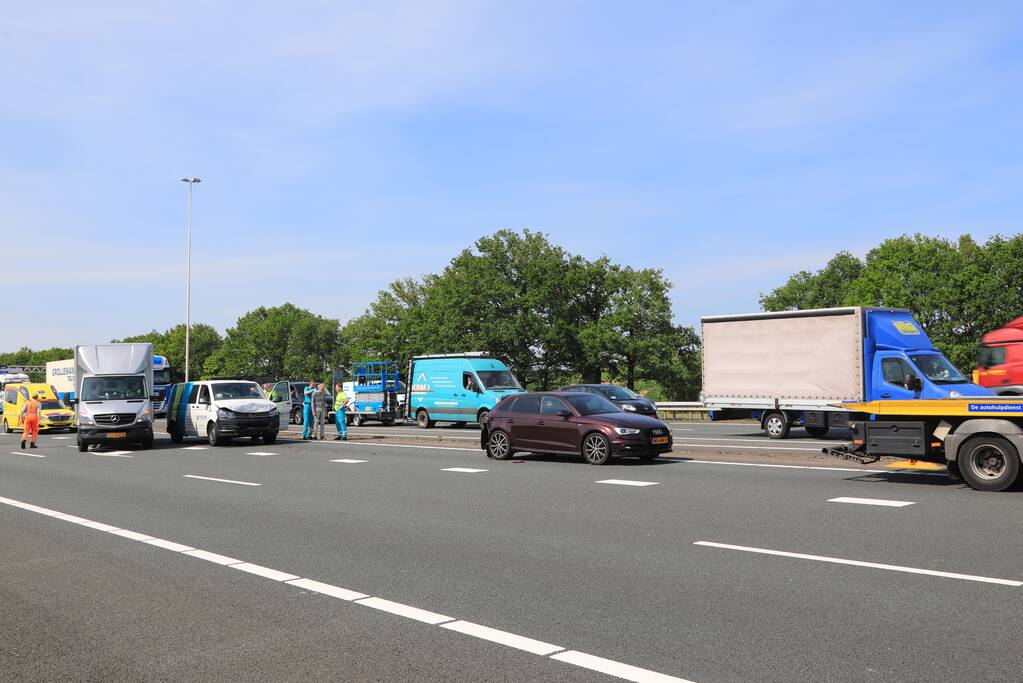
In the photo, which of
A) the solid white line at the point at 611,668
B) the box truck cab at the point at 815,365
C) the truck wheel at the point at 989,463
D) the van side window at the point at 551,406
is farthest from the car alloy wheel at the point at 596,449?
the solid white line at the point at 611,668

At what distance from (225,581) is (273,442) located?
2013 cm

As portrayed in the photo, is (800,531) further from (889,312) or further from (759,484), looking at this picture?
(889,312)

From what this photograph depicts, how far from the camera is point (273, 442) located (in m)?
26.8

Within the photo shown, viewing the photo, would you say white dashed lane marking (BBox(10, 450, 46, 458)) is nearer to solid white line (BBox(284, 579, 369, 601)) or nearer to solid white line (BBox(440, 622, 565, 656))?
solid white line (BBox(284, 579, 369, 601))

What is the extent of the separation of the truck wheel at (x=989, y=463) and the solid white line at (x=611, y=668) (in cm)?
898

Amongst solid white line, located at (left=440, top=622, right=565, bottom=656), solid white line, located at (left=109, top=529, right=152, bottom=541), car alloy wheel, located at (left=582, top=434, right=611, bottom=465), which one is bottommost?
solid white line, located at (left=109, top=529, right=152, bottom=541)

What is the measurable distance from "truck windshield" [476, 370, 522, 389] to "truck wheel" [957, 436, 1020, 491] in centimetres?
2003

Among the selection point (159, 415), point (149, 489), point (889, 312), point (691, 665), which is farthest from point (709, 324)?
point (691, 665)

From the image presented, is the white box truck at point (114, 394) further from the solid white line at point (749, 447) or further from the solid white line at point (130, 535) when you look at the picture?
the solid white line at point (130, 535)

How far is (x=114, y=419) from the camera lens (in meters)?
25.0

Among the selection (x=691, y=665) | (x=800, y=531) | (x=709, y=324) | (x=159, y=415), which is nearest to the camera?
A: (x=691, y=665)

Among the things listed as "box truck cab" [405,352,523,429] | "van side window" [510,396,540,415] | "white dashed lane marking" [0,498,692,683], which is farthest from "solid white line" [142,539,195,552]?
"box truck cab" [405,352,523,429]

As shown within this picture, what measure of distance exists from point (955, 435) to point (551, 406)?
26.4ft

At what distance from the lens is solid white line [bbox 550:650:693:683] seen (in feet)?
15.3
